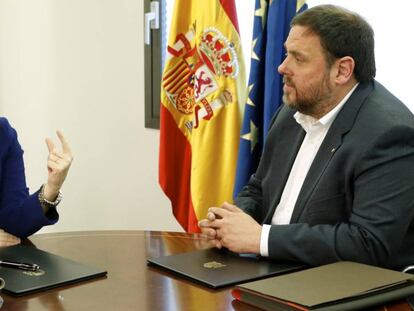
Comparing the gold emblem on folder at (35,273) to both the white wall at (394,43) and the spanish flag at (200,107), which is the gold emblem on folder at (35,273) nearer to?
the spanish flag at (200,107)

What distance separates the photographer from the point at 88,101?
4.58 meters

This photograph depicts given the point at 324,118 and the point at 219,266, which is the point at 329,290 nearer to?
the point at 219,266

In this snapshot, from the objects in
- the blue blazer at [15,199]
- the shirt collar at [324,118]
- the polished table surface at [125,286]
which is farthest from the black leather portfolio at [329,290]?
the blue blazer at [15,199]

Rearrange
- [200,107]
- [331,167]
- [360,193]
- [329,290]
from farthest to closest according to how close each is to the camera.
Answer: [200,107] < [331,167] < [360,193] < [329,290]

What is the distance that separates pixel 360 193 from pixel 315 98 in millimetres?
449

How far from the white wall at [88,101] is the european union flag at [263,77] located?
0.61 metres

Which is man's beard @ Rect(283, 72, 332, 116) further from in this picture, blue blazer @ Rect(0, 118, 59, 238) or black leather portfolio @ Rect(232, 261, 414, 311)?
blue blazer @ Rect(0, 118, 59, 238)

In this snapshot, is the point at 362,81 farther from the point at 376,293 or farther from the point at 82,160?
the point at 82,160

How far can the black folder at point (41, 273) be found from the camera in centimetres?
161

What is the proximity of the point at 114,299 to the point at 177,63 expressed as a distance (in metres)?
2.07

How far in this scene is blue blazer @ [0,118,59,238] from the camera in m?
2.26

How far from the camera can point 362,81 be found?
226 centimetres

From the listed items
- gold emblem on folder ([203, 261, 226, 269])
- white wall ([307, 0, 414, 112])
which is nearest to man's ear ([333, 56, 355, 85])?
white wall ([307, 0, 414, 112])

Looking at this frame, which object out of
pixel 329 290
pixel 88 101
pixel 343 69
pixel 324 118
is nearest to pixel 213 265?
pixel 329 290
